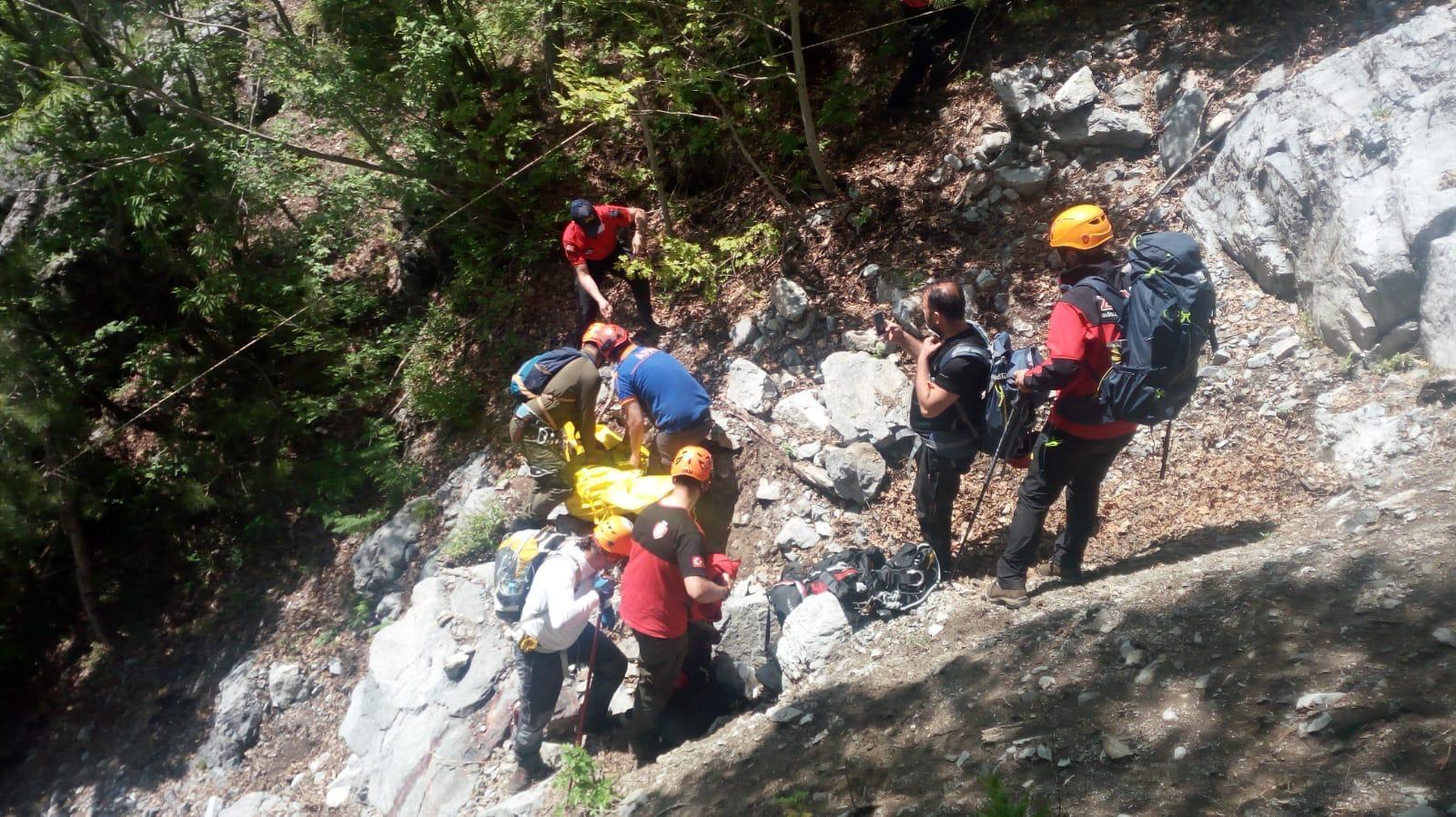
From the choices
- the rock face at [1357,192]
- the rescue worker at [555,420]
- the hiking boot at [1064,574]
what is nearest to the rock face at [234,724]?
the rescue worker at [555,420]

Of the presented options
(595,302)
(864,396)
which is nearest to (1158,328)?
(864,396)

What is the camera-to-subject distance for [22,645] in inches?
392

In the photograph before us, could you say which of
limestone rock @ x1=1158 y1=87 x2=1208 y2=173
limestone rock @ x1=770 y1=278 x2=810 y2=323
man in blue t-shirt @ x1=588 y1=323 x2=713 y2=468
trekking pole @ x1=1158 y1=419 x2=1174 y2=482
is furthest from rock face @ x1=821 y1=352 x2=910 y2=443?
limestone rock @ x1=1158 y1=87 x2=1208 y2=173

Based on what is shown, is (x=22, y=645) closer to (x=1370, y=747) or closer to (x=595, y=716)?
(x=595, y=716)

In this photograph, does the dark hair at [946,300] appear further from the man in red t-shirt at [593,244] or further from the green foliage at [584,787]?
the man in red t-shirt at [593,244]

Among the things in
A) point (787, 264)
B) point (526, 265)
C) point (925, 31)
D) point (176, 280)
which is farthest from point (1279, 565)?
point (176, 280)

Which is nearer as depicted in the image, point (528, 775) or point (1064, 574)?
point (1064, 574)

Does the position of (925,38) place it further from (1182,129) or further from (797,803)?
(797,803)

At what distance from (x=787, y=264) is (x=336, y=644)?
576cm

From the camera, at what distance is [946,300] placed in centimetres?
410

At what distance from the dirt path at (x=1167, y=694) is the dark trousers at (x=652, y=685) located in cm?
19

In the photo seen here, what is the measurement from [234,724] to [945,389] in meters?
7.44

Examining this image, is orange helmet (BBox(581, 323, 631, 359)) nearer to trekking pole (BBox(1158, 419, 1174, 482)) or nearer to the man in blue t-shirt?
the man in blue t-shirt

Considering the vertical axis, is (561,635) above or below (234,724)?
above
